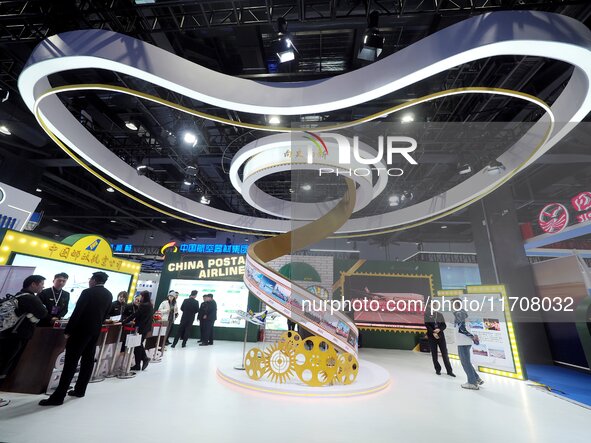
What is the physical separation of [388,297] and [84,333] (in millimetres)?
8897

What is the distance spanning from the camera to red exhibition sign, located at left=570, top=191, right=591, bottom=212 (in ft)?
21.1

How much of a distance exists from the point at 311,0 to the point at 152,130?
209 inches

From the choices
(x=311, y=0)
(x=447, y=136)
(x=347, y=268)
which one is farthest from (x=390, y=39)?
(x=347, y=268)

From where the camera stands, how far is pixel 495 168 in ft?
19.9

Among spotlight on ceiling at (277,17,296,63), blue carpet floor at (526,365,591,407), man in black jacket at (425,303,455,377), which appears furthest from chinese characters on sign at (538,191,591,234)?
spotlight on ceiling at (277,17,296,63)

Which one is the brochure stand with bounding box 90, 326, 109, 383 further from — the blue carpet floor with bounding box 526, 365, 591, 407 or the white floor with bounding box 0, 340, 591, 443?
the blue carpet floor with bounding box 526, 365, 591, 407

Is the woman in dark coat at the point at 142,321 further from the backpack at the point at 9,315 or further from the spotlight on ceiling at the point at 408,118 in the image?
the spotlight on ceiling at the point at 408,118

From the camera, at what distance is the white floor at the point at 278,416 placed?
101 inches

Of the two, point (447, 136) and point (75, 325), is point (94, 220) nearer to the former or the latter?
point (75, 325)

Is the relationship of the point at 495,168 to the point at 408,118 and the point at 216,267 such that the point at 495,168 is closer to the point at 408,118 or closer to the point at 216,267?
the point at 408,118

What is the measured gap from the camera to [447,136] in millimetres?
6891

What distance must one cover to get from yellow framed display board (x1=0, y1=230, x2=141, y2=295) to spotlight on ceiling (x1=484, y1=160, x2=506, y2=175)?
10523 mm

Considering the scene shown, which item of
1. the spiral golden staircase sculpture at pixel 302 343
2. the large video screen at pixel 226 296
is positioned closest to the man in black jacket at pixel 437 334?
the spiral golden staircase sculpture at pixel 302 343

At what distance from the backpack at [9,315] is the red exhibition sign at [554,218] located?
10.5 m
